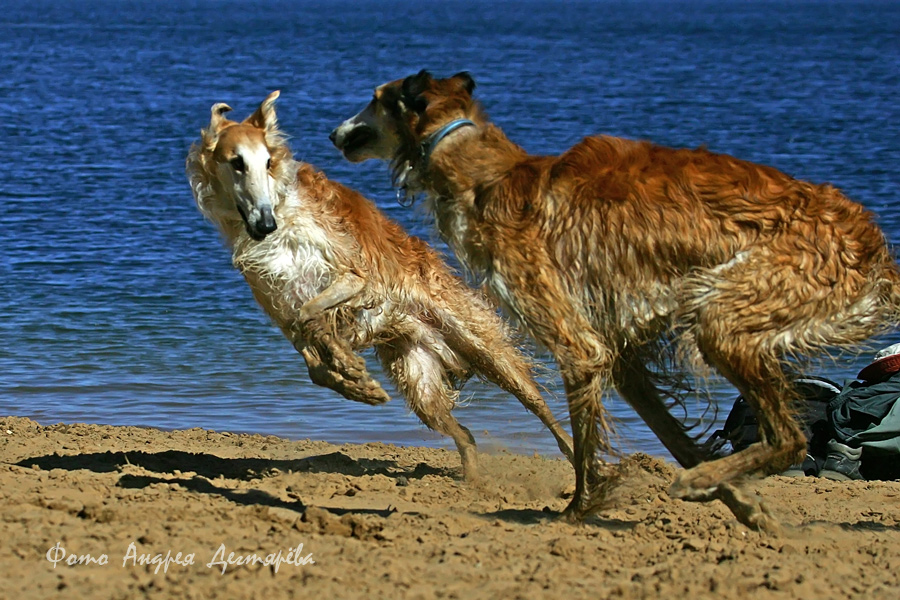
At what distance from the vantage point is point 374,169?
60.1ft

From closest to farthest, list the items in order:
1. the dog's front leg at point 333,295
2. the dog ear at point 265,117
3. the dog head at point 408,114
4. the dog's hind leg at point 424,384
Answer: the dog head at point 408,114, the dog's front leg at point 333,295, the dog ear at point 265,117, the dog's hind leg at point 424,384

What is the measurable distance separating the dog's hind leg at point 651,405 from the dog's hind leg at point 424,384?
5.34ft

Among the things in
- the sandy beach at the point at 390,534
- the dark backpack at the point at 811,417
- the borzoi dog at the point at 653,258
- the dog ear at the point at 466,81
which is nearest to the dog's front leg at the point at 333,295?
the sandy beach at the point at 390,534

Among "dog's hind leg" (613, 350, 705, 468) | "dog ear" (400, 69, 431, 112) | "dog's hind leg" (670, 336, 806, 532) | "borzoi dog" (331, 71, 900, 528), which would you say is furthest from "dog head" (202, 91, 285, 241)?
"dog's hind leg" (670, 336, 806, 532)

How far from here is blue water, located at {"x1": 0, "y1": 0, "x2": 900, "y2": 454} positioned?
909cm

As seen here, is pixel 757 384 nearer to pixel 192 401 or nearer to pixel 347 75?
pixel 192 401

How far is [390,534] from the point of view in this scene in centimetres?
501

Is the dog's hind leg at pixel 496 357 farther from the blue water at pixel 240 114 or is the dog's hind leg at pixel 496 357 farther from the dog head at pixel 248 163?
the dog head at pixel 248 163

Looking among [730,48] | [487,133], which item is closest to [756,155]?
[487,133]

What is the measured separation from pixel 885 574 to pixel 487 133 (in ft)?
8.56

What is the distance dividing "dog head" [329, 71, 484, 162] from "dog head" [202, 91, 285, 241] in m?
1.03

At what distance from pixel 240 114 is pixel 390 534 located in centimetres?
2139

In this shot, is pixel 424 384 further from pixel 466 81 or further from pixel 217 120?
pixel 466 81

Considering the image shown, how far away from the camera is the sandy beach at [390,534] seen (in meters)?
4.27
